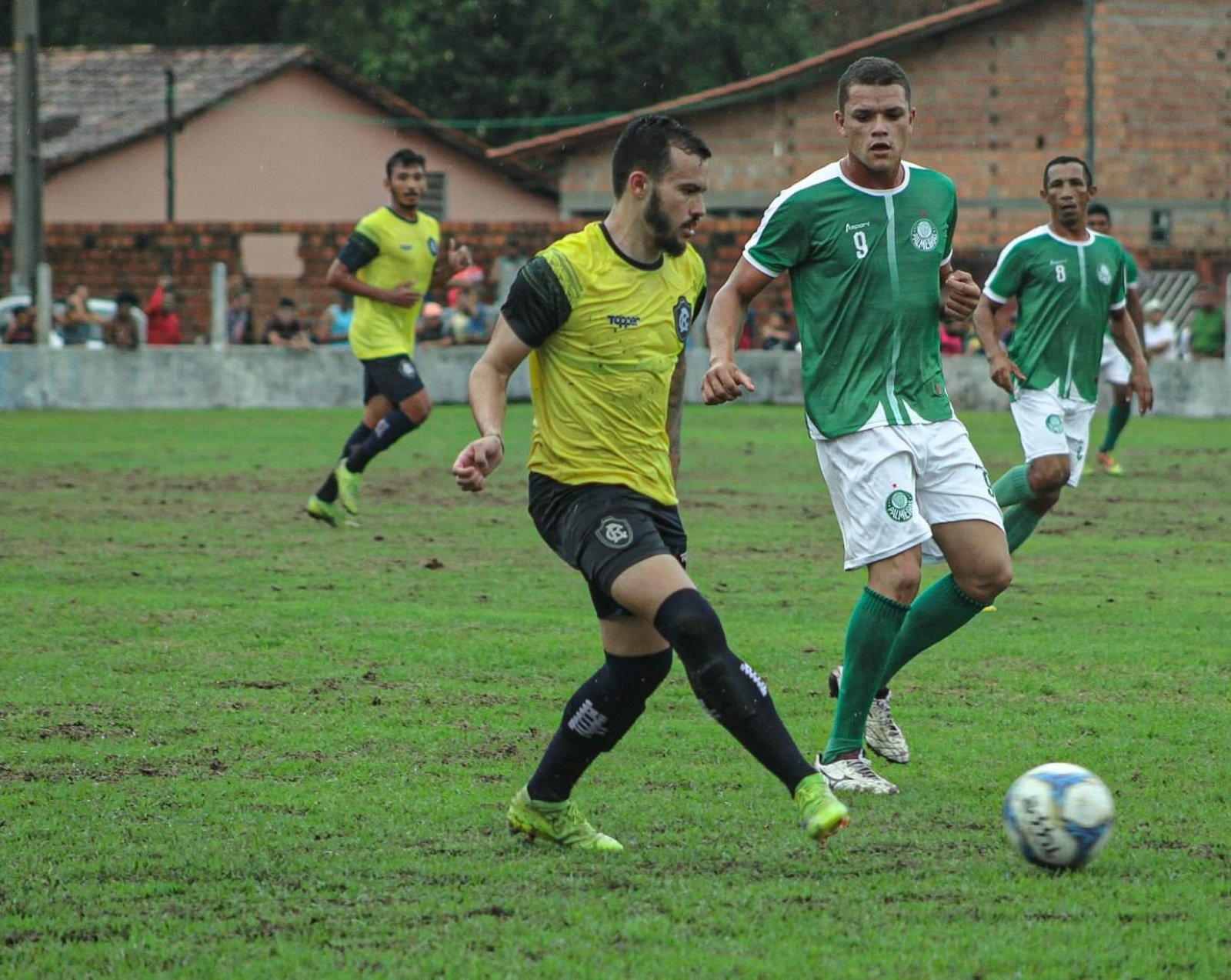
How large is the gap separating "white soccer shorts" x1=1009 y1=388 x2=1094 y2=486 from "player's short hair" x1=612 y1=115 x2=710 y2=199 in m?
4.73

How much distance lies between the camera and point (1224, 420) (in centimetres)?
2494

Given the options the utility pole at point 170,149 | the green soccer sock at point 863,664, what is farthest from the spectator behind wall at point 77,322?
the green soccer sock at point 863,664

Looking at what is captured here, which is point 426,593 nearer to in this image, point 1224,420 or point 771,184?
point 1224,420

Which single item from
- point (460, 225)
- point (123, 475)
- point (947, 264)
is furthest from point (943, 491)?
point (460, 225)

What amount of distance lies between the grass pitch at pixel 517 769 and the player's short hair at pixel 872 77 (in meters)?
2.13

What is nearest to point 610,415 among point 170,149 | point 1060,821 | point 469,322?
point 1060,821

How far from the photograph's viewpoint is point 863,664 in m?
6.18

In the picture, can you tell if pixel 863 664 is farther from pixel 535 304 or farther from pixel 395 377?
pixel 395 377

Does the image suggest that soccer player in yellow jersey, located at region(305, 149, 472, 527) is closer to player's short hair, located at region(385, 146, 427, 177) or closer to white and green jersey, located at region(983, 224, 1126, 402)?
player's short hair, located at region(385, 146, 427, 177)

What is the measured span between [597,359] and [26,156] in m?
25.9

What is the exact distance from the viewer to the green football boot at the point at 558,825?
5402 millimetres

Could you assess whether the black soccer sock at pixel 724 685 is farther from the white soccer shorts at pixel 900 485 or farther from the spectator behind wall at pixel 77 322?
the spectator behind wall at pixel 77 322

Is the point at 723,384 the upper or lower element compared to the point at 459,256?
lower

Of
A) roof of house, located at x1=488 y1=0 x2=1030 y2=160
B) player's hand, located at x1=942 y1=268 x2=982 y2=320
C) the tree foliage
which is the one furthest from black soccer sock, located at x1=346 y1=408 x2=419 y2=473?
the tree foliage
